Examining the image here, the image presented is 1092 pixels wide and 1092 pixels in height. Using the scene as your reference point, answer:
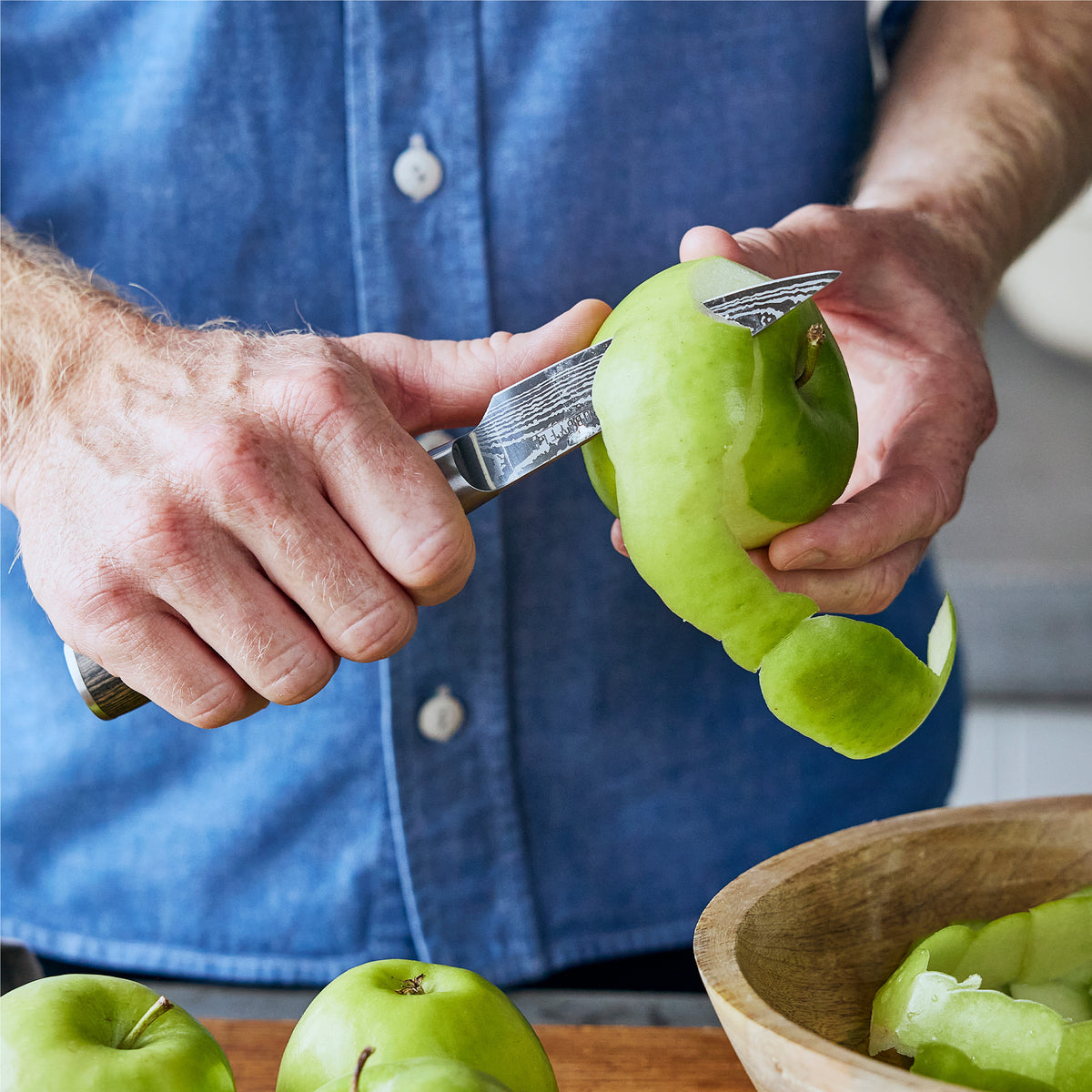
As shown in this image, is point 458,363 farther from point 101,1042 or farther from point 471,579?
point 101,1042

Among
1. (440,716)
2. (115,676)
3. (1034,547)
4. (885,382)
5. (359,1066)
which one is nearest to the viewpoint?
(359,1066)

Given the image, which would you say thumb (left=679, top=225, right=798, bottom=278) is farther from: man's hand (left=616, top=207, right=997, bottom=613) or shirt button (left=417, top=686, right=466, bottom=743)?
shirt button (left=417, top=686, right=466, bottom=743)

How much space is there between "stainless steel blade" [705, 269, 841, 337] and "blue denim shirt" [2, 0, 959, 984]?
35 cm

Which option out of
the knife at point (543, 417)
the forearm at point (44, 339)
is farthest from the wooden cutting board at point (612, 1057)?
the forearm at point (44, 339)

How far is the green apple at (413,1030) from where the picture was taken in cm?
40

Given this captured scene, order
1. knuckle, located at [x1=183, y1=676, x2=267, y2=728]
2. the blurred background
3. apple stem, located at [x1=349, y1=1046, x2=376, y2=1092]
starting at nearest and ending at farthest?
apple stem, located at [x1=349, y1=1046, x2=376, y2=1092], knuckle, located at [x1=183, y1=676, x2=267, y2=728], the blurred background

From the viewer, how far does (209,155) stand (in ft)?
2.54

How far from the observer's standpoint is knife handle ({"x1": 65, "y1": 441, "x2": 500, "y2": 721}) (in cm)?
55

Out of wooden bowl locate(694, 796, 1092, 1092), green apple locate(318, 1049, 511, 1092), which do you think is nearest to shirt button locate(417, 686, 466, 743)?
wooden bowl locate(694, 796, 1092, 1092)

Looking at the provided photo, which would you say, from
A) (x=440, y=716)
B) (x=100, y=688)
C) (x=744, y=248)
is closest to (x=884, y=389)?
(x=744, y=248)

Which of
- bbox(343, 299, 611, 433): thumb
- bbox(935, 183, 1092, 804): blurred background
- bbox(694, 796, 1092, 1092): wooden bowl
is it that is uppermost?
bbox(343, 299, 611, 433): thumb

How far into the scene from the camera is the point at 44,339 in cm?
61

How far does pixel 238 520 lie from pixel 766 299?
0.27 metres

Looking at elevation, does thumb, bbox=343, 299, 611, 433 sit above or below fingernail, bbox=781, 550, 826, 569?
above
